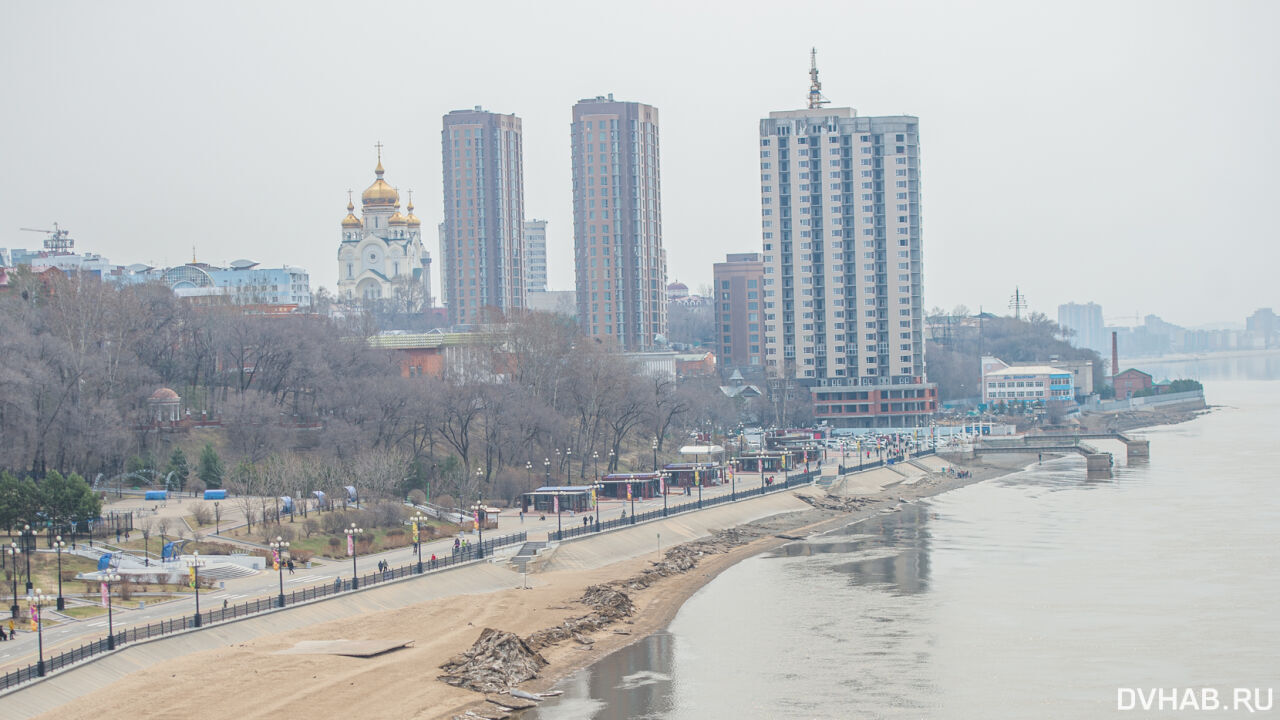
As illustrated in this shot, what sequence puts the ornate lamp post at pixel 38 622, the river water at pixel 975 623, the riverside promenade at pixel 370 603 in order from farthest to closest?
the river water at pixel 975 623 → the riverside promenade at pixel 370 603 → the ornate lamp post at pixel 38 622

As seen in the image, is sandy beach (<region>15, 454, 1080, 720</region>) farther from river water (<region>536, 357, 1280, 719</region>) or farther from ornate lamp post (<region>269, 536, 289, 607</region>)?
river water (<region>536, 357, 1280, 719</region>)

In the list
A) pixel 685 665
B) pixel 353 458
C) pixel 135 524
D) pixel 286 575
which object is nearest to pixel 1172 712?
pixel 685 665

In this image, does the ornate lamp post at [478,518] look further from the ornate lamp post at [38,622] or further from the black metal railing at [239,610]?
the ornate lamp post at [38,622]

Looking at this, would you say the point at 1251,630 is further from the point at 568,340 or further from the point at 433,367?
the point at 433,367

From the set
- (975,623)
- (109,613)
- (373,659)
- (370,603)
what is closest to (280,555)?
(370,603)

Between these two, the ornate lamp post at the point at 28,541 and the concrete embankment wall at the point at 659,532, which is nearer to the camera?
the ornate lamp post at the point at 28,541

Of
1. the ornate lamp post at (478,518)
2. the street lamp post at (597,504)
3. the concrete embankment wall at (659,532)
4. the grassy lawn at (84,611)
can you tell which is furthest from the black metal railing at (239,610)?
the street lamp post at (597,504)

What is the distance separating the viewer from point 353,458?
298ft

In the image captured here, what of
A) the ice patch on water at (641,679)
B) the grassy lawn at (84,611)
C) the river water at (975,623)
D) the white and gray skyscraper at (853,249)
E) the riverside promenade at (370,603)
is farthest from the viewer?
the white and gray skyscraper at (853,249)

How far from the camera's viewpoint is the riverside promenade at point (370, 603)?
4406cm

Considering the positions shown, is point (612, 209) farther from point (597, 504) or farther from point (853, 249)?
point (597, 504)

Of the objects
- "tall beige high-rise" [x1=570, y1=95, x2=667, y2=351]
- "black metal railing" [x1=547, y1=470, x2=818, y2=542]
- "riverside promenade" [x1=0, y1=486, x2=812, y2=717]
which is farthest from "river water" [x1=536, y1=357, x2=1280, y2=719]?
"tall beige high-rise" [x1=570, y1=95, x2=667, y2=351]

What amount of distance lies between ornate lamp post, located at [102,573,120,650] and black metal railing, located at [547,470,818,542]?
75.0 feet

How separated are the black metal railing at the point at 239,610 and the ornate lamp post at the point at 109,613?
15 centimetres
